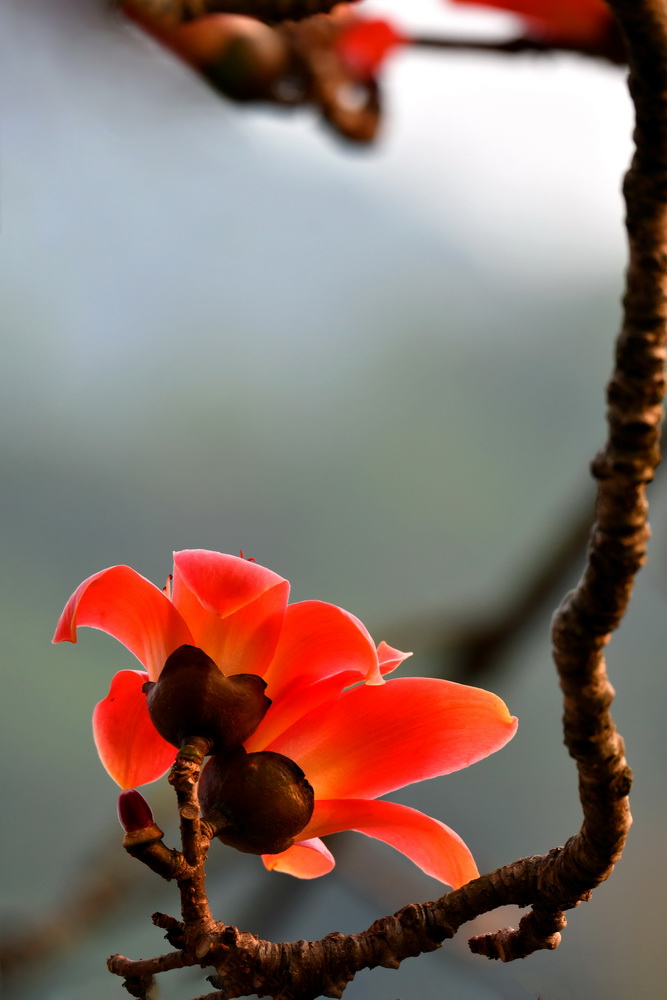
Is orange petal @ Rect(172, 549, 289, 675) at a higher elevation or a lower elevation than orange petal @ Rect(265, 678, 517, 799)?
higher

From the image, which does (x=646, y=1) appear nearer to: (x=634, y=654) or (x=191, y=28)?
(x=191, y=28)

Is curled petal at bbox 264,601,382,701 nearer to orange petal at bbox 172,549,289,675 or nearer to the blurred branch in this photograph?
orange petal at bbox 172,549,289,675

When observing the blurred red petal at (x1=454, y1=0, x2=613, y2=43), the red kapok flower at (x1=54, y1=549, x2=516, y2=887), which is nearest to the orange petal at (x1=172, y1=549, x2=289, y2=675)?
the red kapok flower at (x1=54, y1=549, x2=516, y2=887)

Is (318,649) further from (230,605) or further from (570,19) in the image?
(570,19)

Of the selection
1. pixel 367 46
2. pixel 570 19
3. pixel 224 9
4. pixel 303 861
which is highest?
pixel 367 46

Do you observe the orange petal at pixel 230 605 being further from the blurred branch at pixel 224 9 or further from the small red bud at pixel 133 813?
the blurred branch at pixel 224 9

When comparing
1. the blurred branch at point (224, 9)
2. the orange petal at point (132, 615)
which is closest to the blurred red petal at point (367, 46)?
the blurred branch at point (224, 9)

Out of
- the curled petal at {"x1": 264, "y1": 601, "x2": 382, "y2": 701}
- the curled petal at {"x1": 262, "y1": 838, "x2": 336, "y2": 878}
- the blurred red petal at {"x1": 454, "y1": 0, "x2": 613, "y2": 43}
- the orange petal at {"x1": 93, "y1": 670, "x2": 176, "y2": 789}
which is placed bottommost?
the curled petal at {"x1": 262, "y1": 838, "x2": 336, "y2": 878}

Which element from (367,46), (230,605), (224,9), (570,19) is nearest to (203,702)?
(230,605)
